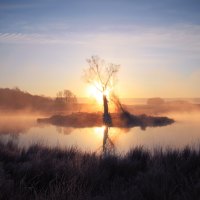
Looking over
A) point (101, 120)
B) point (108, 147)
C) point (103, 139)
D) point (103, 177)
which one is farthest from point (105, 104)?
point (103, 177)

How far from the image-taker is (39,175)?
604cm

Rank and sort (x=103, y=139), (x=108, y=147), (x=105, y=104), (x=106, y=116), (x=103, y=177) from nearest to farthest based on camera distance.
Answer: (x=103, y=177)
(x=108, y=147)
(x=103, y=139)
(x=105, y=104)
(x=106, y=116)

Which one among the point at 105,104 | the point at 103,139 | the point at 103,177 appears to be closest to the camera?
the point at 103,177

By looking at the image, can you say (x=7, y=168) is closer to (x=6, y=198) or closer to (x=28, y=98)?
(x=6, y=198)

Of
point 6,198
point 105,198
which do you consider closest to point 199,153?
point 105,198

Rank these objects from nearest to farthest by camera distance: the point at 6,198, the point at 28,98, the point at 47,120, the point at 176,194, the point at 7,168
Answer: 1. the point at 6,198
2. the point at 176,194
3. the point at 7,168
4. the point at 47,120
5. the point at 28,98

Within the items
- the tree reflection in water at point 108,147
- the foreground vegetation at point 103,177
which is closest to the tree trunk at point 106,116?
the tree reflection in water at point 108,147

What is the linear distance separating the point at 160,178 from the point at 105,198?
1268 mm

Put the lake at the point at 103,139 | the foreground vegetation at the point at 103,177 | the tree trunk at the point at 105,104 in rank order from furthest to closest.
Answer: the tree trunk at the point at 105,104 → the lake at the point at 103,139 → the foreground vegetation at the point at 103,177

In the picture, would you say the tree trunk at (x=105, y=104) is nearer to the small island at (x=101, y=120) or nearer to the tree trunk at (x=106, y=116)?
the tree trunk at (x=106, y=116)

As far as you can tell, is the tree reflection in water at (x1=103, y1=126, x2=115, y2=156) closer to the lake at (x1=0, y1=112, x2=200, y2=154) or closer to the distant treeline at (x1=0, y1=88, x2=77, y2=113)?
the lake at (x1=0, y1=112, x2=200, y2=154)

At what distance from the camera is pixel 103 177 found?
6.42 metres

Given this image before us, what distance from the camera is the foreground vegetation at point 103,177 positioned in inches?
192

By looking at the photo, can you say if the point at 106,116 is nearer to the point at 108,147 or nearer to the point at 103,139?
the point at 103,139
